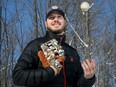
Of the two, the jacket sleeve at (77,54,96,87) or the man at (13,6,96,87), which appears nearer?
the man at (13,6,96,87)

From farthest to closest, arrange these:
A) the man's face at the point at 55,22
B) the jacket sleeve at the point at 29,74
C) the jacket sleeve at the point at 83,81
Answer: the man's face at the point at 55,22
the jacket sleeve at the point at 83,81
the jacket sleeve at the point at 29,74

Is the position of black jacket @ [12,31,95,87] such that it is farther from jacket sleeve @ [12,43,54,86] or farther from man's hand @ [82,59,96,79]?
man's hand @ [82,59,96,79]

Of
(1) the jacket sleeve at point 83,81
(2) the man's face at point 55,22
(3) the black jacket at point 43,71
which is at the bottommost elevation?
(1) the jacket sleeve at point 83,81

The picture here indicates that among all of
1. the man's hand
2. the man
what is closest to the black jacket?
the man

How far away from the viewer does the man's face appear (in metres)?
2.66

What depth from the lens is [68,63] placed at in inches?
101

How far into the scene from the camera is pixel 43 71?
2322mm

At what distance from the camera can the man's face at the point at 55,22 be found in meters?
2.66

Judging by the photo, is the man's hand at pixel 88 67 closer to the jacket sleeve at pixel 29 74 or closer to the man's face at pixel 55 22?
the jacket sleeve at pixel 29 74

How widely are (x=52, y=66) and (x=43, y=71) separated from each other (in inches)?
3.1

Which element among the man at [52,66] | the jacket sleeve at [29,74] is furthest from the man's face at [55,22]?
the jacket sleeve at [29,74]

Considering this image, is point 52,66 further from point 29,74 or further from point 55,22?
point 55,22

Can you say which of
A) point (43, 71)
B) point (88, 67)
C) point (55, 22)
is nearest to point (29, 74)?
point (43, 71)

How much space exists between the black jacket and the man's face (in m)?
0.06
